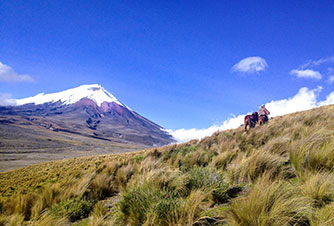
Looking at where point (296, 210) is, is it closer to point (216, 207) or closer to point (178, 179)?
point (216, 207)

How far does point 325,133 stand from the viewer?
455 cm

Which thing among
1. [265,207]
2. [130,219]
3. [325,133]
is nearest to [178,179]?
[130,219]

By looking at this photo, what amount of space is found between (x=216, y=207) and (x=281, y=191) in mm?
972

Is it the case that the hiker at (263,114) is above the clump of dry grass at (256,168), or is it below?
above

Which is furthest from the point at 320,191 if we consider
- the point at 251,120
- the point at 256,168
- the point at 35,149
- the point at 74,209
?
the point at 35,149

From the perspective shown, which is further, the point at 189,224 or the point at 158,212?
the point at 158,212

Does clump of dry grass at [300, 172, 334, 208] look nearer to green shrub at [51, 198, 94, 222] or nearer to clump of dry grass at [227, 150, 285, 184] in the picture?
clump of dry grass at [227, 150, 285, 184]

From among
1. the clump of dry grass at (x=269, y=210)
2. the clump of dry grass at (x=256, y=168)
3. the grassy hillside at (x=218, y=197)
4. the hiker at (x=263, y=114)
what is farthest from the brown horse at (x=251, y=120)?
the clump of dry grass at (x=269, y=210)

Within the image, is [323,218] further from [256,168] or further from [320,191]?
[256,168]

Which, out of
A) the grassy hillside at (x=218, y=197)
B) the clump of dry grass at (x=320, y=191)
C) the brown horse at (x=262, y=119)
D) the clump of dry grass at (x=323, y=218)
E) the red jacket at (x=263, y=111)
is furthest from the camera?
the red jacket at (x=263, y=111)

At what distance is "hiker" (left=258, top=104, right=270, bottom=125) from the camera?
511 inches

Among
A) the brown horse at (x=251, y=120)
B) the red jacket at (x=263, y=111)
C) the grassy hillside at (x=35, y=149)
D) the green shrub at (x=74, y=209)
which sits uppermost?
the red jacket at (x=263, y=111)

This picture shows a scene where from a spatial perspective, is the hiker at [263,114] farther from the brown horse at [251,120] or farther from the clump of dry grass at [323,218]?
the clump of dry grass at [323,218]

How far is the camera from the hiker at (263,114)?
42.6ft
